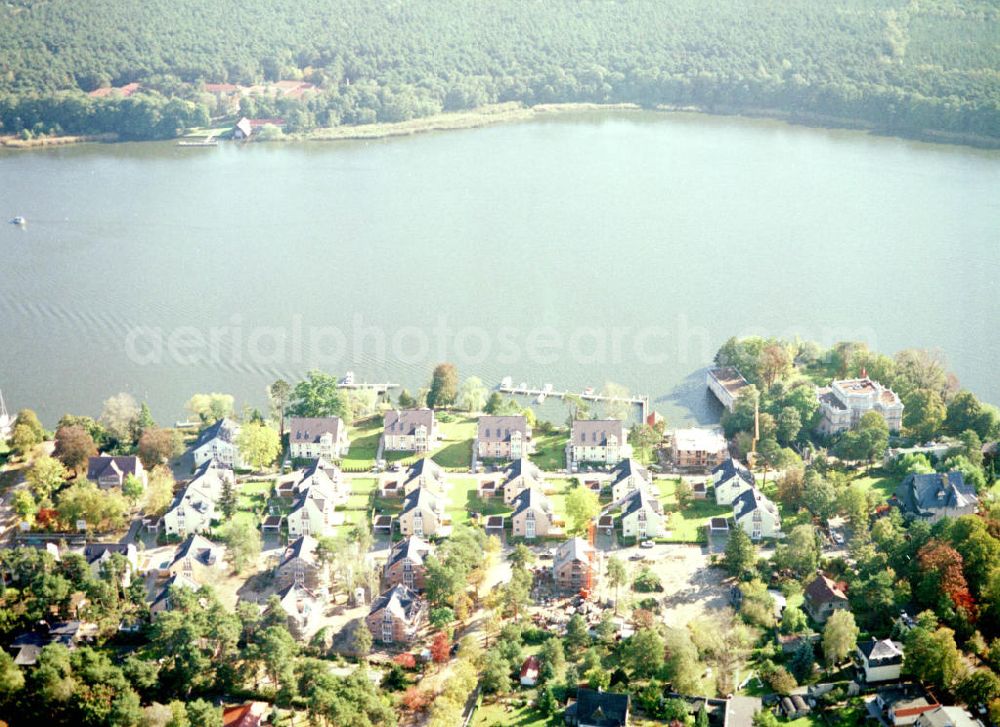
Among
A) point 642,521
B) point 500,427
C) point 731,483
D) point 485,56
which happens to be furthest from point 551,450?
point 485,56

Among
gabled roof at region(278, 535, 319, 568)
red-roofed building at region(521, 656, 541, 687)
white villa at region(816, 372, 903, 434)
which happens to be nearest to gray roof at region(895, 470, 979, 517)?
white villa at region(816, 372, 903, 434)

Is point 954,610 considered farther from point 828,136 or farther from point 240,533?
point 828,136

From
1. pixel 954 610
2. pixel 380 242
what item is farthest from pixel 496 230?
pixel 954 610

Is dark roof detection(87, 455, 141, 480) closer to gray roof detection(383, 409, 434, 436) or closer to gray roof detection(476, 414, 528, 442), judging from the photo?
gray roof detection(383, 409, 434, 436)

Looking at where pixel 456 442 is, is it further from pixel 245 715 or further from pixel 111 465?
pixel 245 715

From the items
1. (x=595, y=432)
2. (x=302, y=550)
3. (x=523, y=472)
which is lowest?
(x=302, y=550)
